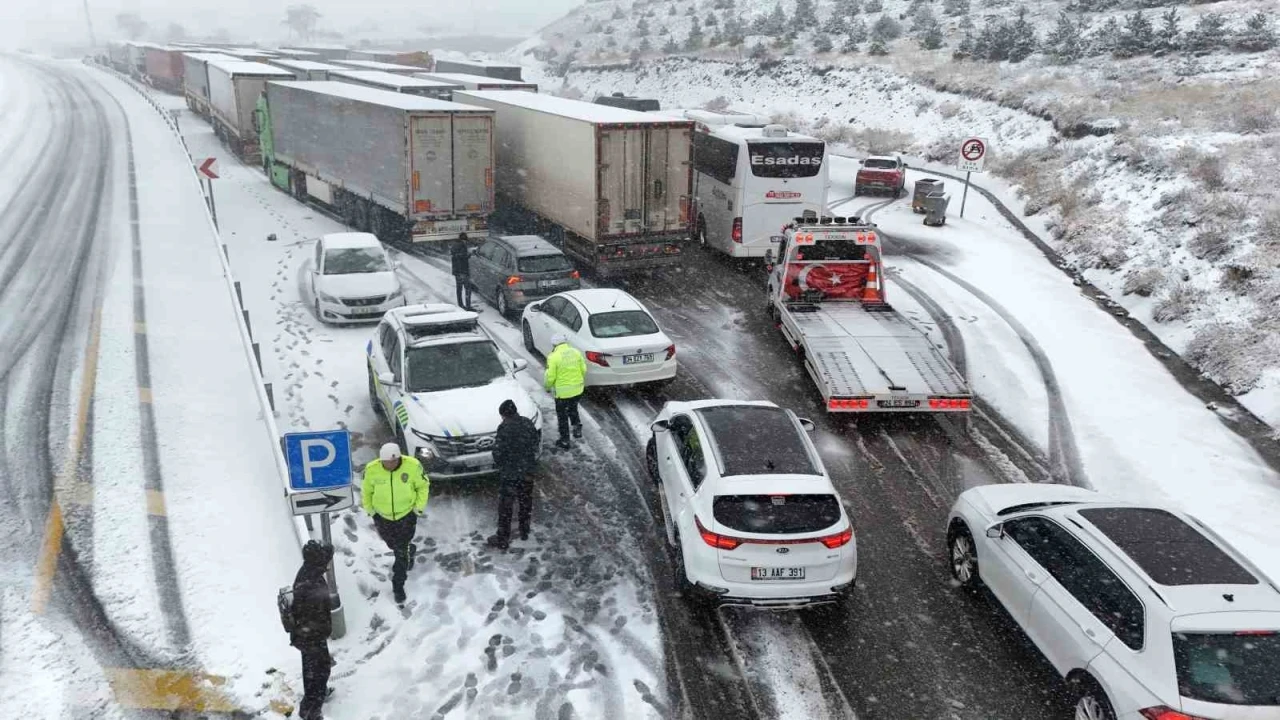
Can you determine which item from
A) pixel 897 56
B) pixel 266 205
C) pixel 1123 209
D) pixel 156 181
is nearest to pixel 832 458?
pixel 1123 209

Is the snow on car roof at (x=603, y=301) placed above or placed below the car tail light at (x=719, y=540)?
above

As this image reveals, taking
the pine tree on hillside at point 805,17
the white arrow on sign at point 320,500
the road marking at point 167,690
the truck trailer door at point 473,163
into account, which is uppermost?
the pine tree on hillside at point 805,17

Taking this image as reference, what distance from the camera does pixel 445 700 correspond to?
7.21 meters

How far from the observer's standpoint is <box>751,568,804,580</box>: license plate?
7988 millimetres

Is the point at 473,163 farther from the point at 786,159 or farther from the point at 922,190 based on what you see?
the point at 922,190

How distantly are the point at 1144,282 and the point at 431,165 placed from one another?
16.7m

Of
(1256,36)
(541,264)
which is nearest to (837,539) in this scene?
(541,264)

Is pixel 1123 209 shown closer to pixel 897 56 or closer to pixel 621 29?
pixel 897 56

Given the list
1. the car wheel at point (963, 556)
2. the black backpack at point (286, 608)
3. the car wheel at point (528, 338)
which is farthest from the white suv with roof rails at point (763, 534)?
the car wheel at point (528, 338)

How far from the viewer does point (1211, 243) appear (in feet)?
59.6

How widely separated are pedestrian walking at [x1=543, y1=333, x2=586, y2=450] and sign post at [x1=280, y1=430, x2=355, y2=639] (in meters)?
4.31

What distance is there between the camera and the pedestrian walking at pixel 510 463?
9.41 metres

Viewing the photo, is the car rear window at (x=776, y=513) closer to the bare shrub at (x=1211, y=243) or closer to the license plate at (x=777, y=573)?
the license plate at (x=777, y=573)

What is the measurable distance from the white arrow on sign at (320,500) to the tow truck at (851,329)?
7.33 metres
